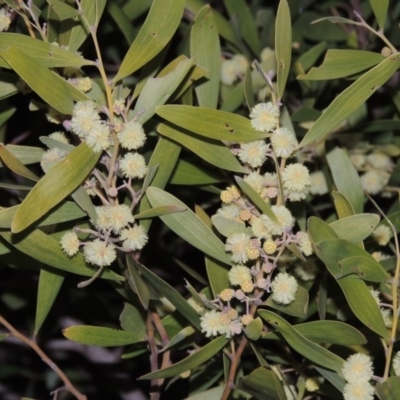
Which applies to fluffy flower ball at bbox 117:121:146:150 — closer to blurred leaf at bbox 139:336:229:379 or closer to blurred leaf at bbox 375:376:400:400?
blurred leaf at bbox 139:336:229:379

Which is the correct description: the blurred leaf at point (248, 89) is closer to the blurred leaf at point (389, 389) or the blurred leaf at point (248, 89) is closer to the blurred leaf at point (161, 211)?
the blurred leaf at point (161, 211)

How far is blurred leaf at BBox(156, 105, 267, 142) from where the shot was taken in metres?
0.80

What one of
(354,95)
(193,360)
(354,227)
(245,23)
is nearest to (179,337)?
(193,360)

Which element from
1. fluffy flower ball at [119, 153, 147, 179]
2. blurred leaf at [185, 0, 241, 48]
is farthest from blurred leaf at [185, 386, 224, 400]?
blurred leaf at [185, 0, 241, 48]

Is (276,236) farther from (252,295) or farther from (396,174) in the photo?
(396,174)

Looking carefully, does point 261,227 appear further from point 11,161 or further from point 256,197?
point 11,161

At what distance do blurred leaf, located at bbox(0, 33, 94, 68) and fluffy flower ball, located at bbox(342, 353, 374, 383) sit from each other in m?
0.46

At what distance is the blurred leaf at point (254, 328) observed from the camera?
0.81 meters

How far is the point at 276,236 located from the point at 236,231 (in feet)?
0.16

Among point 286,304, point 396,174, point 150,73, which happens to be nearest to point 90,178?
point 150,73

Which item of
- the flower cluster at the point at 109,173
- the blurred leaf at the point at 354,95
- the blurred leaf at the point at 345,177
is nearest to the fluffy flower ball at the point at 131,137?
the flower cluster at the point at 109,173

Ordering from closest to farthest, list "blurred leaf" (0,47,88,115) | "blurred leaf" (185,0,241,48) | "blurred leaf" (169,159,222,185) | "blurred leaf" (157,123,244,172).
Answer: "blurred leaf" (0,47,88,115)
"blurred leaf" (157,123,244,172)
"blurred leaf" (169,159,222,185)
"blurred leaf" (185,0,241,48)

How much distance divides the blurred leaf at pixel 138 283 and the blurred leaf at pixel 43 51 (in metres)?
0.23

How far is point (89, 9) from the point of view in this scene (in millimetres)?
860
